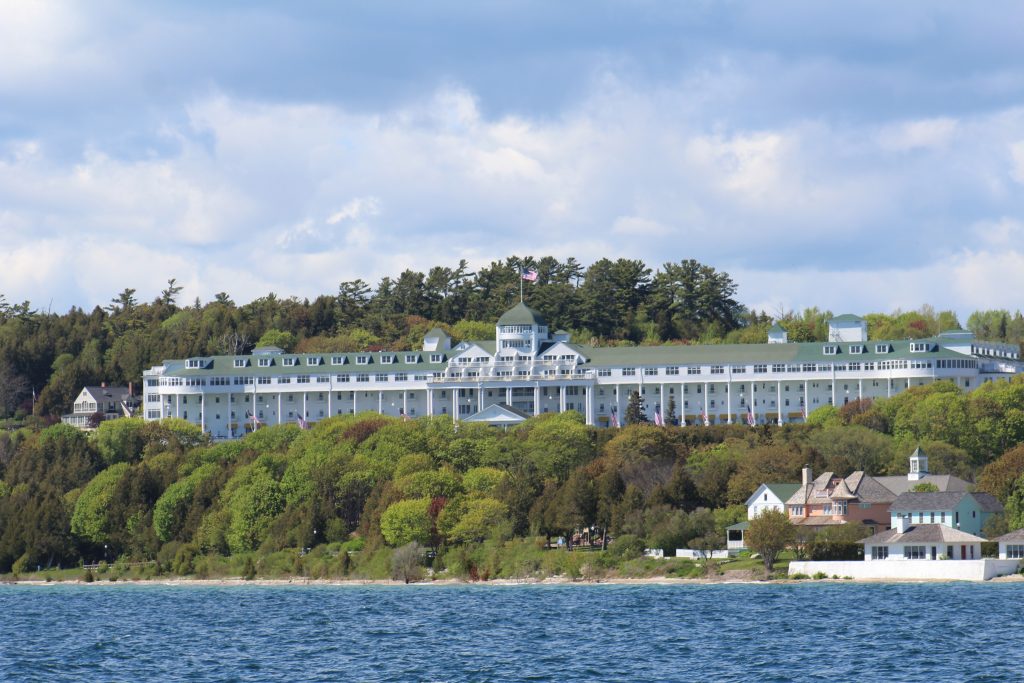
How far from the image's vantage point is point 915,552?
116375mm

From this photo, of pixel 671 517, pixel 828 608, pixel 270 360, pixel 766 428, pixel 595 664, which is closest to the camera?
pixel 595 664

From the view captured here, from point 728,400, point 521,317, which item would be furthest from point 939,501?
point 521,317

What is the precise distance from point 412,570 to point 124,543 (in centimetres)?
2902

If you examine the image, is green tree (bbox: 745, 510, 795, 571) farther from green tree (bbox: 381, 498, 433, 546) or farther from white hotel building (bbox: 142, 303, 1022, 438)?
white hotel building (bbox: 142, 303, 1022, 438)

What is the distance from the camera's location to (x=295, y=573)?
134 m

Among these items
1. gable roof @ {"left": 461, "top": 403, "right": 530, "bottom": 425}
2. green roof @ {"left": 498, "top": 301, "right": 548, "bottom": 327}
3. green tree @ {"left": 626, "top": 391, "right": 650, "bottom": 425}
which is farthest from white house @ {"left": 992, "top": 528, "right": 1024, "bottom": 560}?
green roof @ {"left": 498, "top": 301, "right": 548, "bottom": 327}

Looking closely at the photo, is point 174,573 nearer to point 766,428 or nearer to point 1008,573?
point 766,428

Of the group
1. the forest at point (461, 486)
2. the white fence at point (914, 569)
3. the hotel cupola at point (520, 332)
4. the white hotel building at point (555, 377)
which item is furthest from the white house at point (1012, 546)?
the hotel cupola at point (520, 332)

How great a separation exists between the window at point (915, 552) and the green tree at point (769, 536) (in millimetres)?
6943

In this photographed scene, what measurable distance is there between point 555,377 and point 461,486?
4525 centimetres

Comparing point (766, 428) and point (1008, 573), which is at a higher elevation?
point (766, 428)

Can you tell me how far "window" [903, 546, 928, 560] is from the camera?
381ft

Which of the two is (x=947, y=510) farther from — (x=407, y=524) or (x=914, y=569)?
(x=407, y=524)

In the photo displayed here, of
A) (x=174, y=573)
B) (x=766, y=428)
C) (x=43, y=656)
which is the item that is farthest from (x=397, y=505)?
(x=43, y=656)
